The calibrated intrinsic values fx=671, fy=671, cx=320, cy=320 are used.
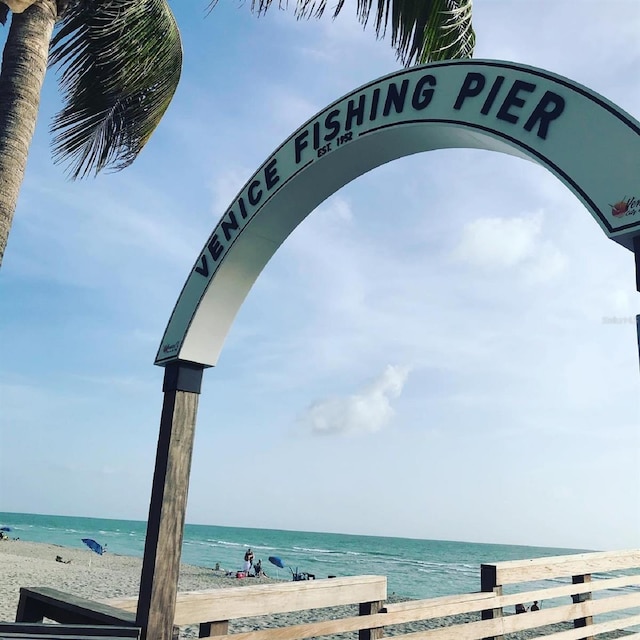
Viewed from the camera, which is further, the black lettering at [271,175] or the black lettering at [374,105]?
the black lettering at [271,175]

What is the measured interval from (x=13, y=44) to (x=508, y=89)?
410 cm

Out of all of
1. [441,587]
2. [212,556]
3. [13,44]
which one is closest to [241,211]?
[13,44]

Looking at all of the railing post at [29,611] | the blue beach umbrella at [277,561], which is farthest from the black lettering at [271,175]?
the blue beach umbrella at [277,561]

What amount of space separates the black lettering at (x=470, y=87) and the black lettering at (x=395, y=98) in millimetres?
300

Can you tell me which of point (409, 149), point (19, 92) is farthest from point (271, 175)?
point (19, 92)

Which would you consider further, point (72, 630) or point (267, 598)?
point (267, 598)

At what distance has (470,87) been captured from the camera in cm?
262

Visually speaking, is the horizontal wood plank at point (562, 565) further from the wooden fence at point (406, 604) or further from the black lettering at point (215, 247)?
the black lettering at point (215, 247)

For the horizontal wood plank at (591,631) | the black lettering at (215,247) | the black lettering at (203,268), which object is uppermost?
the black lettering at (215,247)

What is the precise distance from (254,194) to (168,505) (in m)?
1.66

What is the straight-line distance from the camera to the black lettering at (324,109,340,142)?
10.5ft

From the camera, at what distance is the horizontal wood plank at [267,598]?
319 centimetres

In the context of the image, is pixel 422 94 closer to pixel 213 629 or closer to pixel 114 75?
pixel 213 629

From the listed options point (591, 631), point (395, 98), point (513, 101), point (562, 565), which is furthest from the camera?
point (591, 631)
